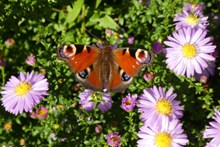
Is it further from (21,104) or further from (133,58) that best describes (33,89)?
(133,58)

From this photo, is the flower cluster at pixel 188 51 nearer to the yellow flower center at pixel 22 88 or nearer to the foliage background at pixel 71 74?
the foliage background at pixel 71 74

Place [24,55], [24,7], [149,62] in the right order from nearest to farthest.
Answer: [149,62]
[24,7]
[24,55]

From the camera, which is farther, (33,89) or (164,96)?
(33,89)

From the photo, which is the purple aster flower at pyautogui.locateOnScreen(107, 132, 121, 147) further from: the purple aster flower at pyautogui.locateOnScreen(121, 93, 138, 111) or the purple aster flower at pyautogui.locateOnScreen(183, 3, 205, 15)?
the purple aster flower at pyautogui.locateOnScreen(183, 3, 205, 15)

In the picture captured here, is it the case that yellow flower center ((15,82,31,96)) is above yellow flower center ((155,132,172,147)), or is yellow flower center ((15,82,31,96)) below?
above

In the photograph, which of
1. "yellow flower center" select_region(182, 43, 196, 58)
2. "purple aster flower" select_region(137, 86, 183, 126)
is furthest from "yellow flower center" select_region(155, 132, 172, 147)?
"yellow flower center" select_region(182, 43, 196, 58)

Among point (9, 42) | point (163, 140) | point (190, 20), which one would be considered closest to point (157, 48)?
point (190, 20)

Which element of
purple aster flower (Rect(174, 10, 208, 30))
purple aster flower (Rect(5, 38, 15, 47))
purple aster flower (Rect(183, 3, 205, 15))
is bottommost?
purple aster flower (Rect(174, 10, 208, 30))

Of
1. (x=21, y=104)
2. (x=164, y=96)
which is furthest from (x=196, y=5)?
(x=21, y=104)
